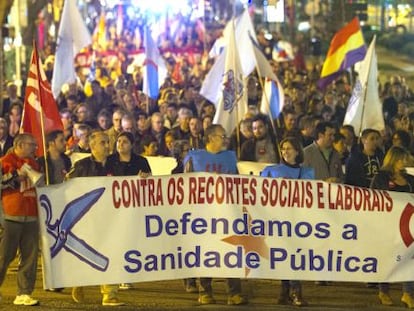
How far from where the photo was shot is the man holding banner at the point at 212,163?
11438mm

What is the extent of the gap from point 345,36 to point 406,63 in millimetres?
23492

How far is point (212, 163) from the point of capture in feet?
38.0

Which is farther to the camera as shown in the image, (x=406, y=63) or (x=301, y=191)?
(x=406, y=63)

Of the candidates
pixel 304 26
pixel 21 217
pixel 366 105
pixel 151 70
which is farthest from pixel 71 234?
pixel 304 26

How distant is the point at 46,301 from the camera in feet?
37.9

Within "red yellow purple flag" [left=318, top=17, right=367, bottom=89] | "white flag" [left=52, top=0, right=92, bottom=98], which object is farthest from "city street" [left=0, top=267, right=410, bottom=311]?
"red yellow purple flag" [left=318, top=17, right=367, bottom=89]

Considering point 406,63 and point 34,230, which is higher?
point 34,230

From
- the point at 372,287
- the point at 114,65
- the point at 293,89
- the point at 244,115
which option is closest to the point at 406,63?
the point at 114,65

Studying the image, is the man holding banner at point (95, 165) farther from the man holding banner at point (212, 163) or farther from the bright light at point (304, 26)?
the bright light at point (304, 26)

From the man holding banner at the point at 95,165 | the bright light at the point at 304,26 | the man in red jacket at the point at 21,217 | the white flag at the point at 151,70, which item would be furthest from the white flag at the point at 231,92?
the bright light at the point at 304,26

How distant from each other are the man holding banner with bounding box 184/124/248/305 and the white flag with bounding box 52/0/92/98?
29.5 feet

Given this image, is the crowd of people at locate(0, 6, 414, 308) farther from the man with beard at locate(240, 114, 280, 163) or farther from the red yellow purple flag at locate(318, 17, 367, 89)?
the red yellow purple flag at locate(318, 17, 367, 89)

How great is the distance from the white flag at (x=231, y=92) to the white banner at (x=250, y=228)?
6.62m

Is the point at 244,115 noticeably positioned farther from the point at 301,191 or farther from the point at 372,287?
the point at 301,191
